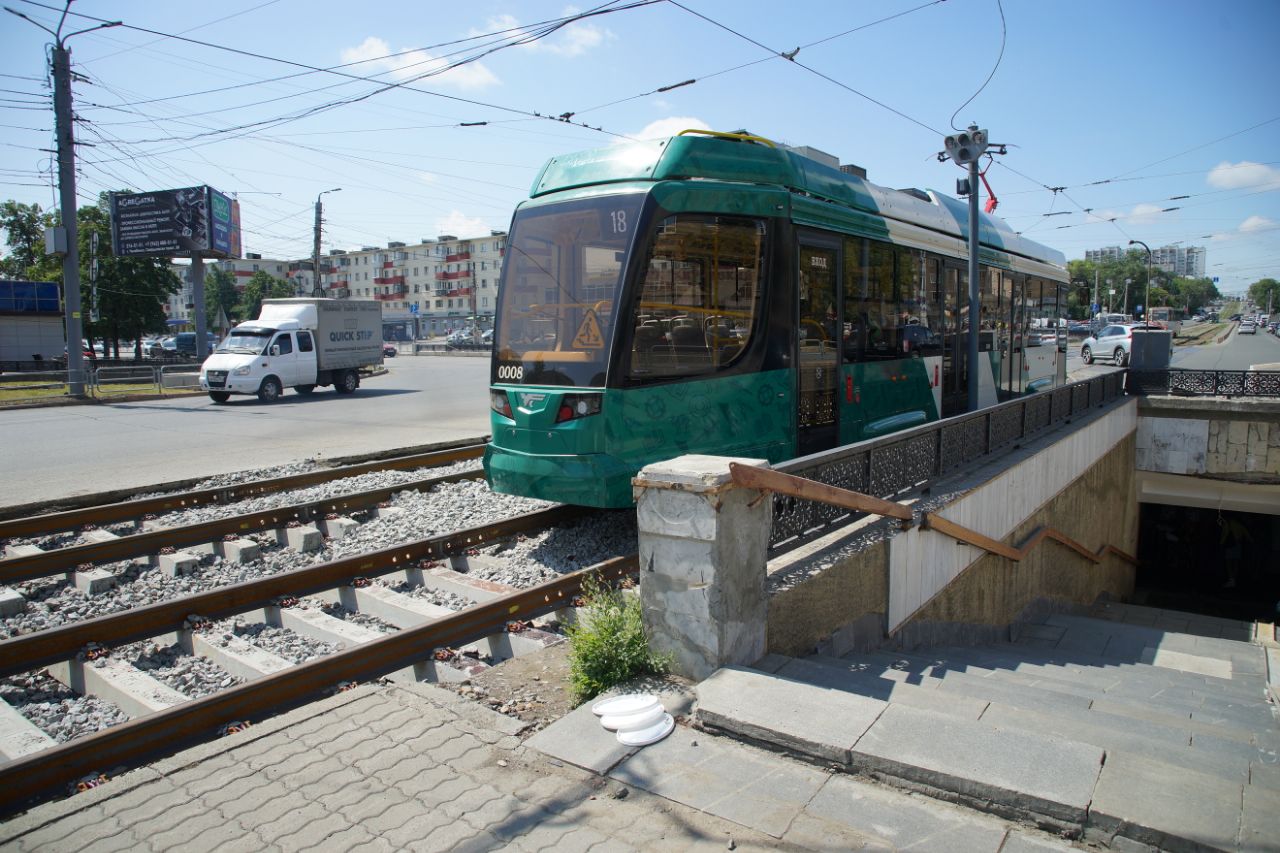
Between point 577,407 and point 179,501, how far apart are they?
5.67 meters

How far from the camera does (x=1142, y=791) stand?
9.16 feet

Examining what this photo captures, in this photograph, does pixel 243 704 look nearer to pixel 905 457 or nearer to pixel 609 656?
pixel 609 656

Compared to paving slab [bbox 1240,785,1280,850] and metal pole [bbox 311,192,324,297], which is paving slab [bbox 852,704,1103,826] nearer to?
paving slab [bbox 1240,785,1280,850]

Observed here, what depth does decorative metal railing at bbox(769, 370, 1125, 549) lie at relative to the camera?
539 cm

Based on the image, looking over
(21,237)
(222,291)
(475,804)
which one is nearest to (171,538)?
(475,804)

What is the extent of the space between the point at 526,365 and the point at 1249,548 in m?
23.2

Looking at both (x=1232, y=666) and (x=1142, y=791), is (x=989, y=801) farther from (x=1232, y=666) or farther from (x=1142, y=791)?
(x=1232, y=666)

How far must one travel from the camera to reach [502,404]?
7.36 meters

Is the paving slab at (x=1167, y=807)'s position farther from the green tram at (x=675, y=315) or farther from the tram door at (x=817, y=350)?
the tram door at (x=817, y=350)

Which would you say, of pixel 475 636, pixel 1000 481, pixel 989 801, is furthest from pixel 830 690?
pixel 1000 481

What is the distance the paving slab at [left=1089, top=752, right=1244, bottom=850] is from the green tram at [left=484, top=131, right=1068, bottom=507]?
169 inches

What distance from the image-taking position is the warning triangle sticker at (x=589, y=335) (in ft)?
22.0

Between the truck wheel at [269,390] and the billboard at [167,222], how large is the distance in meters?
17.9

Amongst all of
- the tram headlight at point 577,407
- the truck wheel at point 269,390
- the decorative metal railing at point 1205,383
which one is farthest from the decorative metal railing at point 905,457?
the truck wheel at point 269,390
